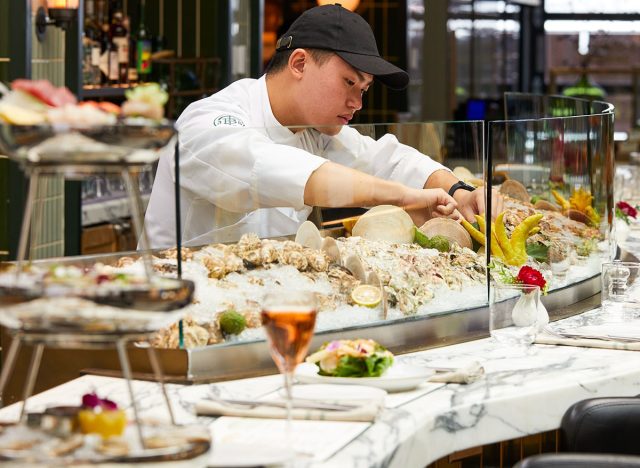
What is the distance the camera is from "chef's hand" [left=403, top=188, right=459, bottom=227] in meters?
2.55

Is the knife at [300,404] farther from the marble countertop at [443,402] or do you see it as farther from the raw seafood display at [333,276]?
the raw seafood display at [333,276]

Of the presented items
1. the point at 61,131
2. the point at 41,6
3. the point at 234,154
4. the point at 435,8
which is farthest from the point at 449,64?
the point at 61,131

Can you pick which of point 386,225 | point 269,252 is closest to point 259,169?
point 269,252

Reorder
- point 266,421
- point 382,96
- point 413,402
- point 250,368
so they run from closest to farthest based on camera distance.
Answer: point 266,421 → point 413,402 → point 250,368 → point 382,96

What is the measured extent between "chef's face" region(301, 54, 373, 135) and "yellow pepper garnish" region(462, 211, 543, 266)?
43 centimetres

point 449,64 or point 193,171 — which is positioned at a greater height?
point 449,64

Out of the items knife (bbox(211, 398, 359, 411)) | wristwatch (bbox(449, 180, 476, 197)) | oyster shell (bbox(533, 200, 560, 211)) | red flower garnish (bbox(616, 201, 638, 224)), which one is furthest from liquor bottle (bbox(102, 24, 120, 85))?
knife (bbox(211, 398, 359, 411))

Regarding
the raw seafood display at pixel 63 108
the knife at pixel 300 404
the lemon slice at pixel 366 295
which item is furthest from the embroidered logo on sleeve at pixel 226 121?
the raw seafood display at pixel 63 108

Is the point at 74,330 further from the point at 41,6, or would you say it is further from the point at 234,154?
the point at 41,6

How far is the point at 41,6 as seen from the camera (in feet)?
16.7

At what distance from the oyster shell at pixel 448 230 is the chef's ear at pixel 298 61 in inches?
21.4

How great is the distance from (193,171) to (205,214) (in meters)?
0.10

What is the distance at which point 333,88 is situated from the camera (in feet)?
9.34

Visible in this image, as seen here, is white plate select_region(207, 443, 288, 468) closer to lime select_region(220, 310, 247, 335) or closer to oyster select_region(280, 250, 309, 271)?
lime select_region(220, 310, 247, 335)
